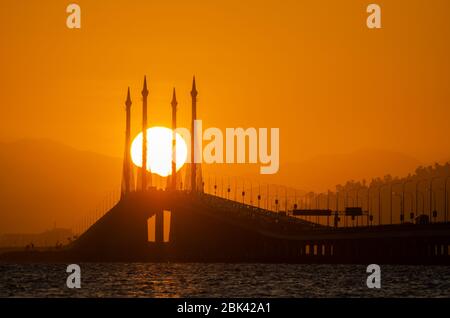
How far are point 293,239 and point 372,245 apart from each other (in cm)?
1536

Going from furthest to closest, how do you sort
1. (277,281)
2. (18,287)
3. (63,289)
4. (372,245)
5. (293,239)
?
(293,239) → (372,245) → (277,281) → (18,287) → (63,289)

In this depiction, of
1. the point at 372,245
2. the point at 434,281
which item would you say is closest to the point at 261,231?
the point at 372,245

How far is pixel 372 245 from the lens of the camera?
168 metres

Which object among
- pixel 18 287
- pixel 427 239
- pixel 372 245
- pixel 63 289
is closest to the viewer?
pixel 63 289

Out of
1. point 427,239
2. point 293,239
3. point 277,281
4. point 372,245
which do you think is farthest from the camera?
point 293,239

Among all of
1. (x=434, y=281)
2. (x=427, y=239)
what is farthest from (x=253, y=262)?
(x=434, y=281)

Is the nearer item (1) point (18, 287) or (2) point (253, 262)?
(1) point (18, 287)
